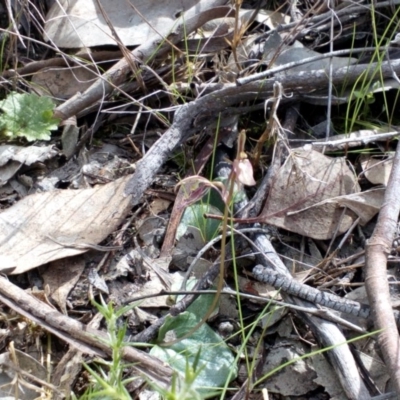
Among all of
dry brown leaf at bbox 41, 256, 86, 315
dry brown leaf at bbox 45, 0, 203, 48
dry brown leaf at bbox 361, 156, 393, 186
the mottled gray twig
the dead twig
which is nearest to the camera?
the dead twig

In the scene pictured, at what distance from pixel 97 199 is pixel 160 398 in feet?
2.22

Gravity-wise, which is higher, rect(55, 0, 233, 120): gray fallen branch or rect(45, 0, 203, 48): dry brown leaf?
rect(45, 0, 203, 48): dry brown leaf

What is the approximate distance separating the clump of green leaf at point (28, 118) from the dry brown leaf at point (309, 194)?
0.83 meters

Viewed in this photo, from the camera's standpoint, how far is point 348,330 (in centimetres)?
173

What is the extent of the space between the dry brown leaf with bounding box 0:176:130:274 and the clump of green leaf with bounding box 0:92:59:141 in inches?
11.4

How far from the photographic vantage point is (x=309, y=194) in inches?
76.8

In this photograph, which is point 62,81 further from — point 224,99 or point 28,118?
point 224,99

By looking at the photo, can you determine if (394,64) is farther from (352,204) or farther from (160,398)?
(160,398)

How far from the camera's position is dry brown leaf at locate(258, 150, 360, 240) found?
6.29 feet

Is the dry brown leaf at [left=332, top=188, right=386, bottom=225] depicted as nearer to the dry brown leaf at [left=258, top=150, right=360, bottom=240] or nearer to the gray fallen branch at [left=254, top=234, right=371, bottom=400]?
the dry brown leaf at [left=258, top=150, right=360, bottom=240]

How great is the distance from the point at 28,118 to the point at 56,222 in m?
0.46

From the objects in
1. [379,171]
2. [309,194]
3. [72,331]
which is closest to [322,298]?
[309,194]

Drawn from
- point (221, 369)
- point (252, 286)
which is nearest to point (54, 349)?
point (221, 369)

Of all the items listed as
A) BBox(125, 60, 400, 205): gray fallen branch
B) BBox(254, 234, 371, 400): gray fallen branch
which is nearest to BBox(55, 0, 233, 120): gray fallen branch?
BBox(125, 60, 400, 205): gray fallen branch
